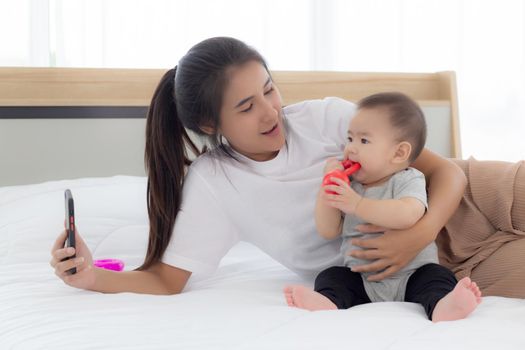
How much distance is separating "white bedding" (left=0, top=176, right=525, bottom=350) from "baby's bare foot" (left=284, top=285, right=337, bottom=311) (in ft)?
0.08

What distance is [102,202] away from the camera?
1941 mm

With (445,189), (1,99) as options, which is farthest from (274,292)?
(1,99)

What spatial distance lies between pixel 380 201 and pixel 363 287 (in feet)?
0.58

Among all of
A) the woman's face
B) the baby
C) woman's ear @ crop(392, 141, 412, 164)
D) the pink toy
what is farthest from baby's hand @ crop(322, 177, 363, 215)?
the pink toy

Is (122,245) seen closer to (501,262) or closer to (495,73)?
(501,262)

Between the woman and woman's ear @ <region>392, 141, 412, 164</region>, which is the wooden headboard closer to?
the woman

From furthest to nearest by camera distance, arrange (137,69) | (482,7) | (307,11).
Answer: (482,7), (307,11), (137,69)

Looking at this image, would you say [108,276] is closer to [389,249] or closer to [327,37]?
[389,249]

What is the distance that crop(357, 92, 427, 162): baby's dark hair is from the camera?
1.31 metres

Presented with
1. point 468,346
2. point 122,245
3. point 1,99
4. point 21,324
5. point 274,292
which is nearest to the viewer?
point 468,346

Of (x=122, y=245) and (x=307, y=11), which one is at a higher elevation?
(x=307, y=11)

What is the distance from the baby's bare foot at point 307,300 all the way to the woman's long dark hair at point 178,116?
14.4 inches

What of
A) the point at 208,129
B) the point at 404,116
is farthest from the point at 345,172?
the point at 208,129

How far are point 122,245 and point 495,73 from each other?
6.49ft
